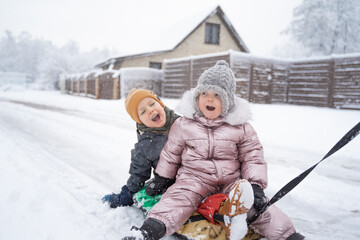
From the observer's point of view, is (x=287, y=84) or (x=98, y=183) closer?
(x=98, y=183)

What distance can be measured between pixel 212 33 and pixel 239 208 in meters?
19.3

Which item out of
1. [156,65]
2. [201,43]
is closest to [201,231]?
[156,65]

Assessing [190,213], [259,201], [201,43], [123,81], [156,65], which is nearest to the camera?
[259,201]

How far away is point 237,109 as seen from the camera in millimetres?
1986

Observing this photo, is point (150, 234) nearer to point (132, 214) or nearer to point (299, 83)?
point (132, 214)

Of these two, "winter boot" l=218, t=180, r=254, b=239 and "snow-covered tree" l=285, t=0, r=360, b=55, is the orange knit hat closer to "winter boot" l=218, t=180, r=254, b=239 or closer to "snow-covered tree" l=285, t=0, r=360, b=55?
"winter boot" l=218, t=180, r=254, b=239

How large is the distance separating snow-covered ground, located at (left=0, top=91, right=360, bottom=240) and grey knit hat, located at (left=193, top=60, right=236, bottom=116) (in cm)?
109

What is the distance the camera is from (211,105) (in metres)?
1.97

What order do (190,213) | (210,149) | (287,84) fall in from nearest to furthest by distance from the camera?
1. (190,213)
2. (210,149)
3. (287,84)

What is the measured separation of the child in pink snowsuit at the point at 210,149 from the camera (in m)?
1.80

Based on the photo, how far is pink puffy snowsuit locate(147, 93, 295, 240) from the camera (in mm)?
1779

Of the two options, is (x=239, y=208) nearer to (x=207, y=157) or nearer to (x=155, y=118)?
(x=207, y=157)

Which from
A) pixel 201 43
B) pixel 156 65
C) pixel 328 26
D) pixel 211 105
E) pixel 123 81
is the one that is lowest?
pixel 211 105

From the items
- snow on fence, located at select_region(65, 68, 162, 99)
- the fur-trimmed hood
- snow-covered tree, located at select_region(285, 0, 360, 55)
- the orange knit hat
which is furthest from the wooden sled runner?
snow-covered tree, located at select_region(285, 0, 360, 55)
